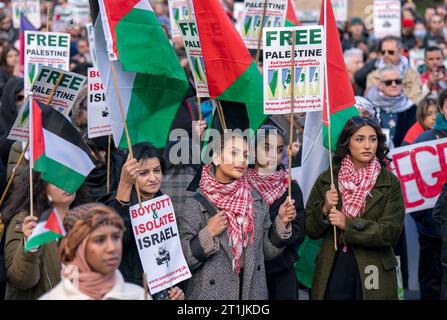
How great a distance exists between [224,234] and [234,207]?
0.18 metres

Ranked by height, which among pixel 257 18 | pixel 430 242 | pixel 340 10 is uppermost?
pixel 257 18

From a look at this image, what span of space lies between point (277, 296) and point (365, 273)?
680 mm

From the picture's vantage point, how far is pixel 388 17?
50.8 ft

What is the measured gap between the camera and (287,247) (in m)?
7.72

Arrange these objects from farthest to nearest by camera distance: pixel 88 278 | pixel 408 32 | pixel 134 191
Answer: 1. pixel 408 32
2. pixel 134 191
3. pixel 88 278

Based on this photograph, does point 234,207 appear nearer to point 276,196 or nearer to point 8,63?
point 276,196

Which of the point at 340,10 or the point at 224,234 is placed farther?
the point at 340,10

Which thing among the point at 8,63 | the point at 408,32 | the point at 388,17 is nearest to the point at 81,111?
the point at 8,63

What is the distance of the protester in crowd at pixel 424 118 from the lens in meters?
10.1

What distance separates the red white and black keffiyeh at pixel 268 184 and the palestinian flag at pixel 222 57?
409 mm
